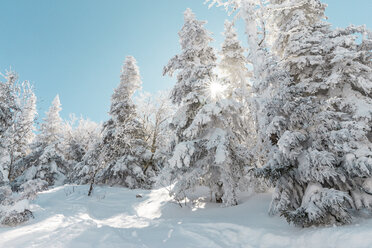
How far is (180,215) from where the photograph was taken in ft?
29.9

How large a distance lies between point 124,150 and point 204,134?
9.43 metres

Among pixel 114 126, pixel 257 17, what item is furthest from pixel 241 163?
pixel 114 126

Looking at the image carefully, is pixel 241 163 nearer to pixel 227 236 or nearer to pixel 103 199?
pixel 227 236

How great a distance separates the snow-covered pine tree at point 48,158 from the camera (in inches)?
843

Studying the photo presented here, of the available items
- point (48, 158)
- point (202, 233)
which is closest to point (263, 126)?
point (202, 233)

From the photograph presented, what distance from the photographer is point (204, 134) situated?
34.1ft

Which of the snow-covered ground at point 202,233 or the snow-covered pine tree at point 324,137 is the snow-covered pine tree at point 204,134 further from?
the snow-covered pine tree at point 324,137

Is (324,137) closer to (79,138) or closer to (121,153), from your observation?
(121,153)

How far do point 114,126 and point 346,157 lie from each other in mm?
16190

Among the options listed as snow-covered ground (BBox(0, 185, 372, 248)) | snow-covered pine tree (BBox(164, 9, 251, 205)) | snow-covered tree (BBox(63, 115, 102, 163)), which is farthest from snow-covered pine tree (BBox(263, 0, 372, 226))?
snow-covered tree (BBox(63, 115, 102, 163))

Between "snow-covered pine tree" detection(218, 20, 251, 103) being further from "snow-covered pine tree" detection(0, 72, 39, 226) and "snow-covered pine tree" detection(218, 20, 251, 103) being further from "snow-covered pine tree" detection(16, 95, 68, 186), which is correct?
"snow-covered pine tree" detection(16, 95, 68, 186)

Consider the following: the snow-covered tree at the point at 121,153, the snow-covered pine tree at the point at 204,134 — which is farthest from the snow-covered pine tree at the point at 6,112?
the snow-covered pine tree at the point at 204,134

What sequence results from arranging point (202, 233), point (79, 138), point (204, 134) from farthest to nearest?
point (79, 138) < point (204, 134) < point (202, 233)

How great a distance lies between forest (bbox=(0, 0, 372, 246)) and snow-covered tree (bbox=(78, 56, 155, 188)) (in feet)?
0.32
